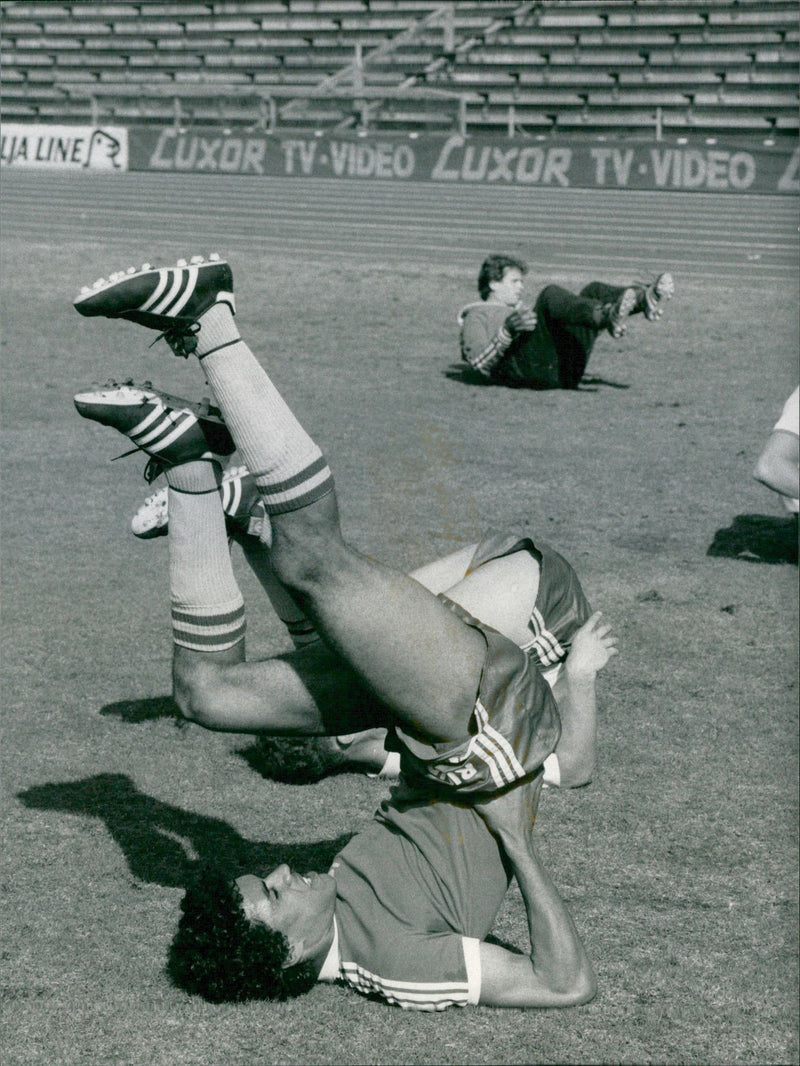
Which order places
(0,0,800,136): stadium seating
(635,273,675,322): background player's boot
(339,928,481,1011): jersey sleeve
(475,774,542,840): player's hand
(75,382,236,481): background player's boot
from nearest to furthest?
(339,928,481,1011): jersey sleeve → (475,774,542,840): player's hand → (75,382,236,481): background player's boot → (635,273,675,322): background player's boot → (0,0,800,136): stadium seating

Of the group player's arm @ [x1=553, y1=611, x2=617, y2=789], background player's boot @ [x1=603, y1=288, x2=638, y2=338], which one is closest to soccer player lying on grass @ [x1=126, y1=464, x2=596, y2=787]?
player's arm @ [x1=553, y1=611, x2=617, y2=789]

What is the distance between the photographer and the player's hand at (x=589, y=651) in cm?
441

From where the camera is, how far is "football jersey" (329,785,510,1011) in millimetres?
3779

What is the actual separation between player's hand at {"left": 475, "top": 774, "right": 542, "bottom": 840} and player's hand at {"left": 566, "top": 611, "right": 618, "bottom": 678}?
56cm

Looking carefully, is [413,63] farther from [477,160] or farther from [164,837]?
[164,837]

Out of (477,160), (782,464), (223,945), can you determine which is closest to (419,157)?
(477,160)

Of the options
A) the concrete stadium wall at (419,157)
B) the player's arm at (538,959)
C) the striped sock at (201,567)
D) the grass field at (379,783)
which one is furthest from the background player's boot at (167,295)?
the concrete stadium wall at (419,157)

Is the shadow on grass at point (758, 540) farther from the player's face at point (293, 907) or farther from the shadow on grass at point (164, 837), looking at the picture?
the player's face at point (293, 907)

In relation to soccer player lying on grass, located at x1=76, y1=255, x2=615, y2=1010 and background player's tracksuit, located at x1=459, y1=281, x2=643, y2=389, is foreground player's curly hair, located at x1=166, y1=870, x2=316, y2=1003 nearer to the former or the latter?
soccer player lying on grass, located at x1=76, y1=255, x2=615, y2=1010

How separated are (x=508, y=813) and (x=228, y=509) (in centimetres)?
139

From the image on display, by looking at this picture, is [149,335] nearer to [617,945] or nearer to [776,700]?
[776,700]

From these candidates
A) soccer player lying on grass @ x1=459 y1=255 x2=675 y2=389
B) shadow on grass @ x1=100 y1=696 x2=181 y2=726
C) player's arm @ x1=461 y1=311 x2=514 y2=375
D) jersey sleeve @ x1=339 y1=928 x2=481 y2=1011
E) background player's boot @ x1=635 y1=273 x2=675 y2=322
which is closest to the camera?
jersey sleeve @ x1=339 y1=928 x2=481 y2=1011

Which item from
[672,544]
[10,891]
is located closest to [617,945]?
[10,891]

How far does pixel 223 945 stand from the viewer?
3.67m
